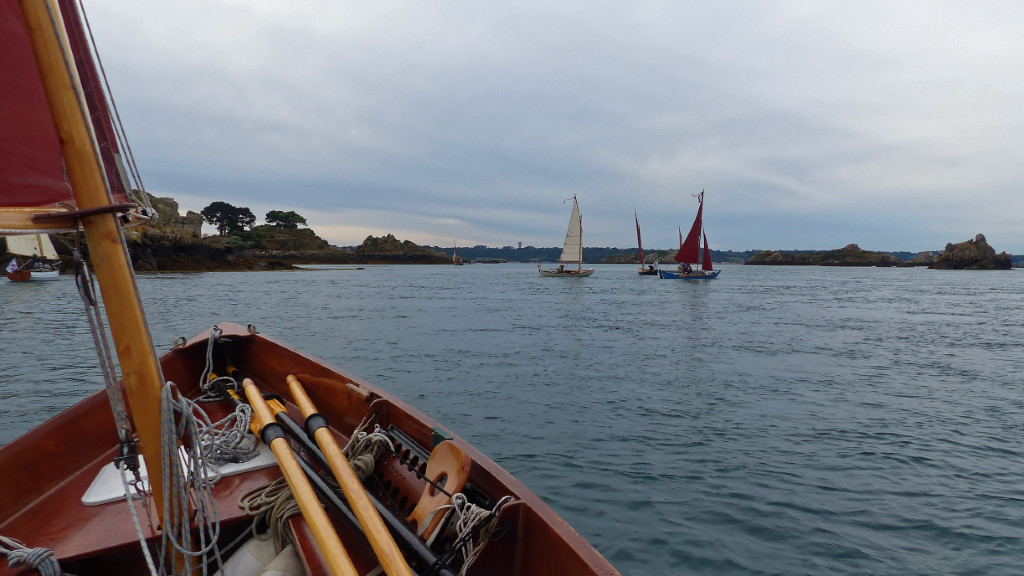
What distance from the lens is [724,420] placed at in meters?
10.8

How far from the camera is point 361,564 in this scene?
3.21 m

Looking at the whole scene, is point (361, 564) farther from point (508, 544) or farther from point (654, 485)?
point (654, 485)

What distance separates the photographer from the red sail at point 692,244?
221ft

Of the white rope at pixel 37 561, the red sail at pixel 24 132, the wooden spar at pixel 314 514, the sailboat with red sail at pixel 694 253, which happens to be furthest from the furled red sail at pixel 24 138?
the sailboat with red sail at pixel 694 253

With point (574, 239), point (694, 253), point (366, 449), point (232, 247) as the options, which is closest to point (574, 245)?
point (574, 239)

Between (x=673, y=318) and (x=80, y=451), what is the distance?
2892cm

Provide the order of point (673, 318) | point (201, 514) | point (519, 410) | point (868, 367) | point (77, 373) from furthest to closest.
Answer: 1. point (673, 318)
2. point (868, 367)
3. point (77, 373)
4. point (519, 410)
5. point (201, 514)

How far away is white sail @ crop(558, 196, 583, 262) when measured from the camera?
8019cm

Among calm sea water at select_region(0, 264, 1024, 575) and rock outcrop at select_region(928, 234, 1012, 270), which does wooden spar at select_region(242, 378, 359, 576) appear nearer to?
calm sea water at select_region(0, 264, 1024, 575)

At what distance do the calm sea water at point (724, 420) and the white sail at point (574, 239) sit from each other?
5545 centimetres

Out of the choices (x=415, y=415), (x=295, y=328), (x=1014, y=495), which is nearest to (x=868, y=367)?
(x=1014, y=495)

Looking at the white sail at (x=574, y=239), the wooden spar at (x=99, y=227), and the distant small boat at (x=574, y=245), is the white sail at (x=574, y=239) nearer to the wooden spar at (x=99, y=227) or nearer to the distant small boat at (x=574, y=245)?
the distant small boat at (x=574, y=245)

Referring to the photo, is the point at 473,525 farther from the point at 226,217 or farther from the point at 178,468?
the point at 226,217

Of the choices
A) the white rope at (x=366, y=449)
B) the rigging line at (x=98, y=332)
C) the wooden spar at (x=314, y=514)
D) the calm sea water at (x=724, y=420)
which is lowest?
the calm sea water at (x=724, y=420)
